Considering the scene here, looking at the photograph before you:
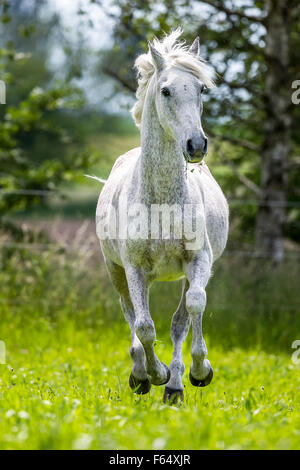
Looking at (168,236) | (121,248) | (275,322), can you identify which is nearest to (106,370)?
(121,248)

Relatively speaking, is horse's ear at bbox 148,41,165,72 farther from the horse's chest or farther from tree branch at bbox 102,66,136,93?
tree branch at bbox 102,66,136,93

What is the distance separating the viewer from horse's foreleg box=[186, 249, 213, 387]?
A: 13.2 ft

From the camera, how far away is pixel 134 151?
5.44 metres

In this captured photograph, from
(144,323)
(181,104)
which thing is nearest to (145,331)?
(144,323)

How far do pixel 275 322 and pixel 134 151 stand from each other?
3.65 m

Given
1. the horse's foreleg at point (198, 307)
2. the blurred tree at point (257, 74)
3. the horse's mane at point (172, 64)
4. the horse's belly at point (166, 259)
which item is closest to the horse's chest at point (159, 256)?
the horse's belly at point (166, 259)

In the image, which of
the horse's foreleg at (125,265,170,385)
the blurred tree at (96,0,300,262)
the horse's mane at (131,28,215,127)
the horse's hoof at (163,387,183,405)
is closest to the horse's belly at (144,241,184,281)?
the horse's foreleg at (125,265,170,385)

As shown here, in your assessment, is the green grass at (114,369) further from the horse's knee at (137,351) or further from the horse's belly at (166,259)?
the horse's belly at (166,259)

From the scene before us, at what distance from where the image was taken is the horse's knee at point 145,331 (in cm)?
416

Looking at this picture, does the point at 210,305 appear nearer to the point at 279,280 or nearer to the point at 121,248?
the point at 279,280

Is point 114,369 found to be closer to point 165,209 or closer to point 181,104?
point 165,209

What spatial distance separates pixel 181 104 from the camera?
383 cm

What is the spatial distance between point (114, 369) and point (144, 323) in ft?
6.25

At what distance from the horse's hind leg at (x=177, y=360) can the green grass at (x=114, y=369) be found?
12cm
